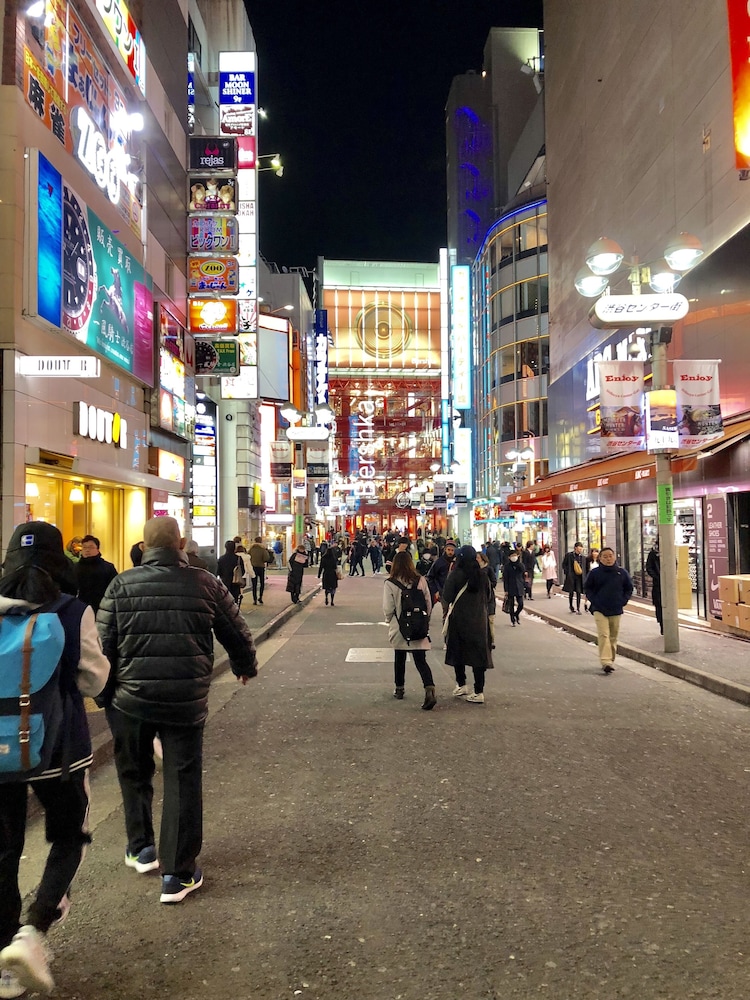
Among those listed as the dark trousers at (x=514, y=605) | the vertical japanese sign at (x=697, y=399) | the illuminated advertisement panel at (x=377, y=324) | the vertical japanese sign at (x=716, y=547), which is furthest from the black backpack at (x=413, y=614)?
the illuminated advertisement panel at (x=377, y=324)

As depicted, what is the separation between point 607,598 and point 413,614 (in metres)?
3.49

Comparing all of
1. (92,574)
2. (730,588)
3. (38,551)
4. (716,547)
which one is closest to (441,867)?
(38,551)

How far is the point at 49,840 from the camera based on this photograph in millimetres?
3338

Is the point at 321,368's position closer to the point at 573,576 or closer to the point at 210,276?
the point at 210,276

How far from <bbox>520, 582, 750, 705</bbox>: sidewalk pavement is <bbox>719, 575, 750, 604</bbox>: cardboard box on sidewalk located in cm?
68

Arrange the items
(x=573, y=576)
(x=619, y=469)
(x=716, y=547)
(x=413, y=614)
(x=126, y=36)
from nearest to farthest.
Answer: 1. (x=413, y=614)
2. (x=716, y=547)
3. (x=126, y=36)
4. (x=619, y=469)
5. (x=573, y=576)

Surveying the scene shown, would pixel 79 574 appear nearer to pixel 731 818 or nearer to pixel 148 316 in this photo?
pixel 731 818

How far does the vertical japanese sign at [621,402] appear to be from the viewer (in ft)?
46.0

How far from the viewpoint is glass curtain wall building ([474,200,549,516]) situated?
44531mm

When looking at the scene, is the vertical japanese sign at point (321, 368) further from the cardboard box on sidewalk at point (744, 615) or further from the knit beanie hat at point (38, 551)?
the knit beanie hat at point (38, 551)

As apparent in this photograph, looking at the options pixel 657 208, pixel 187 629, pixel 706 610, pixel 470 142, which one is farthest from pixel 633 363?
pixel 470 142

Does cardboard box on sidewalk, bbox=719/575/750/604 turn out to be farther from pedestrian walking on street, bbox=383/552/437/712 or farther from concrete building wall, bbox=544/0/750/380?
pedestrian walking on street, bbox=383/552/437/712

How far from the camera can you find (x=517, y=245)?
4619 cm

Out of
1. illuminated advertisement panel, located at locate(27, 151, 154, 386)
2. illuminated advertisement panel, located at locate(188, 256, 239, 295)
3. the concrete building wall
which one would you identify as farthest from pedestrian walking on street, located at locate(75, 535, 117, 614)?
illuminated advertisement panel, located at locate(188, 256, 239, 295)
